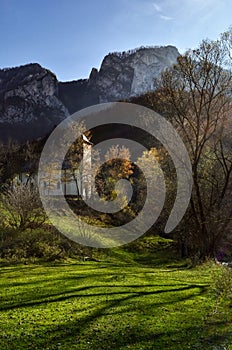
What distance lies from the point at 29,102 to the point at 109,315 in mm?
147836

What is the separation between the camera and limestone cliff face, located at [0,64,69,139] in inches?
5394

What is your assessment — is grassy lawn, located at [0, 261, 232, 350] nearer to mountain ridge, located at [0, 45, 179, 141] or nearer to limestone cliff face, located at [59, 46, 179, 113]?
mountain ridge, located at [0, 45, 179, 141]

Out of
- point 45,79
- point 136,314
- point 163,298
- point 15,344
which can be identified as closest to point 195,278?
point 163,298

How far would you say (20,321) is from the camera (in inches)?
248

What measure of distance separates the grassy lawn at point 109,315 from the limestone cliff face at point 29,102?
123 metres

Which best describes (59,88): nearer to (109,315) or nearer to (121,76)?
(121,76)

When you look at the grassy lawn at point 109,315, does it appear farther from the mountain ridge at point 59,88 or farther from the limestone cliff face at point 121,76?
the limestone cliff face at point 121,76

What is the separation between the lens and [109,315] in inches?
271

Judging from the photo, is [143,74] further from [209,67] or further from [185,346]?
[185,346]

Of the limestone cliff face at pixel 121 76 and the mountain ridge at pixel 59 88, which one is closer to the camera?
the mountain ridge at pixel 59 88

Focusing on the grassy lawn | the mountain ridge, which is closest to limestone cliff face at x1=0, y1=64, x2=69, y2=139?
the mountain ridge

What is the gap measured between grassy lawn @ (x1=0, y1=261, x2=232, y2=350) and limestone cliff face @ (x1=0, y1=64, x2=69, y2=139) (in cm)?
12278

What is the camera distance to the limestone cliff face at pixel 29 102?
137 meters

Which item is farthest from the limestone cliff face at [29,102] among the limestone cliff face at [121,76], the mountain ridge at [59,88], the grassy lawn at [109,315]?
the grassy lawn at [109,315]
